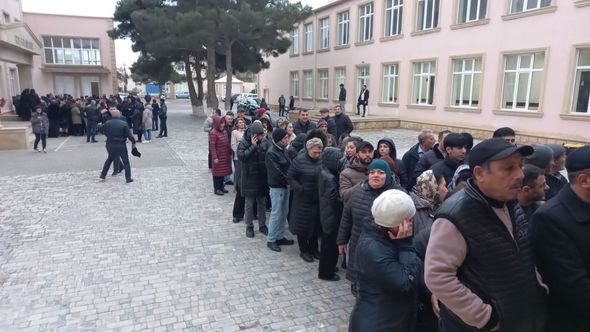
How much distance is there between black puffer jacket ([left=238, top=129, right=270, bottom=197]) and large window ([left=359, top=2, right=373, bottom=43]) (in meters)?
21.2

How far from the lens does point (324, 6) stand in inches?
1166

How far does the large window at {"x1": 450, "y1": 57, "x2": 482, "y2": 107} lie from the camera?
59.8 ft

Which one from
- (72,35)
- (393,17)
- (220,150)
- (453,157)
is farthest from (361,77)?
(72,35)

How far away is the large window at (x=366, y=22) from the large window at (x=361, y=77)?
1.79 metres

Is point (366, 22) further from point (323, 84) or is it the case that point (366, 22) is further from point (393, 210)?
point (393, 210)

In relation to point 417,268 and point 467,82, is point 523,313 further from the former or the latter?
point 467,82

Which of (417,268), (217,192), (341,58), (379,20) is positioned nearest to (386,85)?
(379,20)

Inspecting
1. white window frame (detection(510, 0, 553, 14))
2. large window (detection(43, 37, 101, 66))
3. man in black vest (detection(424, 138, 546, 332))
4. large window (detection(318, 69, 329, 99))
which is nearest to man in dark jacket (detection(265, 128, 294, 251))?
man in black vest (detection(424, 138, 546, 332))

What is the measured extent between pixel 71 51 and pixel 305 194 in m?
35.9

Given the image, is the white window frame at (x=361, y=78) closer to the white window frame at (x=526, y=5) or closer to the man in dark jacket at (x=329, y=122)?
the white window frame at (x=526, y=5)

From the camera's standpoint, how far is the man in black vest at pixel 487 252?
193 cm

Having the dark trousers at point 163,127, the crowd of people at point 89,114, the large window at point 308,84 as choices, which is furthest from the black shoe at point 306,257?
the large window at point 308,84

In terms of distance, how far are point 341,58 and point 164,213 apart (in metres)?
23.6

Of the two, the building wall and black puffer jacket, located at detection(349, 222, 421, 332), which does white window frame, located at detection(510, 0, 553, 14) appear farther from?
the building wall
